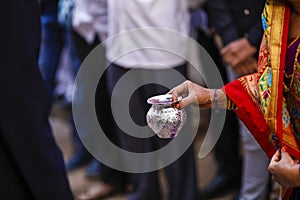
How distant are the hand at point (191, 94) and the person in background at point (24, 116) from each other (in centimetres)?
45

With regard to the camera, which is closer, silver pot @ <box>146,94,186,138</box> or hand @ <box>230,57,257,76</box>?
silver pot @ <box>146,94,186,138</box>

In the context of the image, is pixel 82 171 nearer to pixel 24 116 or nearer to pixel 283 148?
pixel 24 116

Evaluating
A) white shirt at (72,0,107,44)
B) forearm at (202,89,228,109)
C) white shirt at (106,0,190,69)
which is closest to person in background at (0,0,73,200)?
A: forearm at (202,89,228,109)

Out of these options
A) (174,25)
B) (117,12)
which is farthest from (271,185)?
(117,12)

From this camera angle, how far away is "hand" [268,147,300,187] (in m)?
1.26

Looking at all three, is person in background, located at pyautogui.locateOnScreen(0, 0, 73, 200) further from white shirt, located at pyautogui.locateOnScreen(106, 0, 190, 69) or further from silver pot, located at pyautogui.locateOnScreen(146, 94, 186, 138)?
white shirt, located at pyautogui.locateOnScreen(106, 0, 190, 69)

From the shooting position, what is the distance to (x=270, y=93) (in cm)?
141

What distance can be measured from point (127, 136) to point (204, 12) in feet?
2.28

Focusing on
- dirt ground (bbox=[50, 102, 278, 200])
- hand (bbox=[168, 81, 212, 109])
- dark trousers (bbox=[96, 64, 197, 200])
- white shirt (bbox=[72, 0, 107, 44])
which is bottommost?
dirt ground (bbox=[50, 102, 278, 200])

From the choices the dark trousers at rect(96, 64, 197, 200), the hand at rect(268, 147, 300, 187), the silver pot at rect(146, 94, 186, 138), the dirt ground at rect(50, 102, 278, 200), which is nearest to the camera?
the hand at rect(268, 147, 300, 187)

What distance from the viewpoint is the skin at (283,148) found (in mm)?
1269

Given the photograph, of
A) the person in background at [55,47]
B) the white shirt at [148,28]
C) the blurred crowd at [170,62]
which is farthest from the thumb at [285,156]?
the person in background at [55,47]

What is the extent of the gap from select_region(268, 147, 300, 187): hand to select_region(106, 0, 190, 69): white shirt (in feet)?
3.45

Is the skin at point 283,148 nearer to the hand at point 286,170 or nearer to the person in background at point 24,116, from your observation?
the hand at point 286,170
